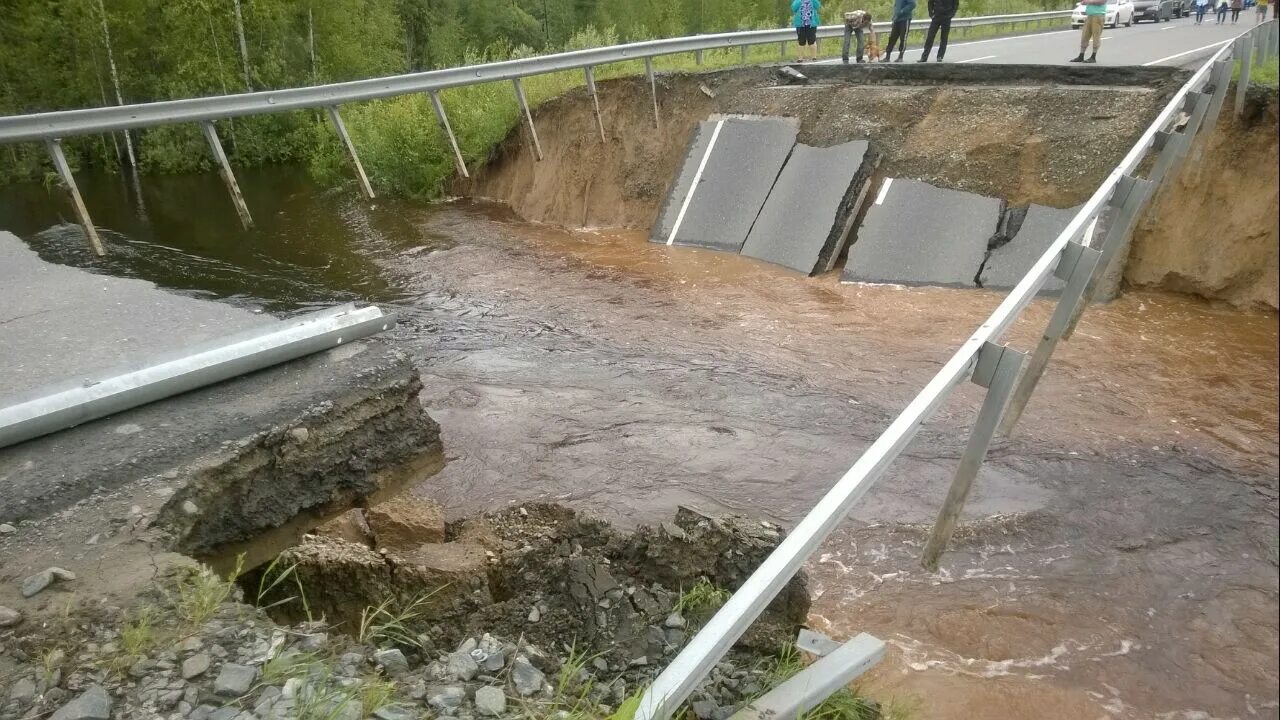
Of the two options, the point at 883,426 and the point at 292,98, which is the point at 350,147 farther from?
the point at 883,426

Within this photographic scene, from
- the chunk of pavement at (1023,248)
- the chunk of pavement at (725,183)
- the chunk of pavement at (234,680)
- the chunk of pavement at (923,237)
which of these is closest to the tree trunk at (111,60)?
the chunk of pavement at (725,183)

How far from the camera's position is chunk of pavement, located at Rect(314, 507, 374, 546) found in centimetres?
406

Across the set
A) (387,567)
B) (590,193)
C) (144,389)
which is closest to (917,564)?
(387,567)

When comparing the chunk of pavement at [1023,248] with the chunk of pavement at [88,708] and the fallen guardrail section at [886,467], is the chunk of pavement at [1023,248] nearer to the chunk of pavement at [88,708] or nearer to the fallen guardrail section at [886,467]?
the fallen guardrail section at [886,467]

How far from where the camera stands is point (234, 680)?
8.19 ft

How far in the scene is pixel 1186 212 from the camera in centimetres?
849

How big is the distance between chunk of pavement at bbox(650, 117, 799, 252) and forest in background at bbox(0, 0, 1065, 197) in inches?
141

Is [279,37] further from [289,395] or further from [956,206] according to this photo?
[289,395]

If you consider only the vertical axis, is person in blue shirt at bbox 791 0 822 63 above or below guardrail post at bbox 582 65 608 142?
above

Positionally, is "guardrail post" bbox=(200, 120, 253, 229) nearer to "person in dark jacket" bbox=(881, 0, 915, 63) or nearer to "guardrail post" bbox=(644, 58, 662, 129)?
"guardrail post" bbox=(644, 58, 662, 129)

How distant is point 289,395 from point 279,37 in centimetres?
2299

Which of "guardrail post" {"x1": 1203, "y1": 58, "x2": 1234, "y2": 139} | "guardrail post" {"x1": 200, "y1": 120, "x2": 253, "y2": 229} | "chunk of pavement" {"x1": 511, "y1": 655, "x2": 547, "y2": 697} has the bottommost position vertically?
"chunk of pavement" {"x1": 511, "y1": 655, "x2": 547, "y2": 697}

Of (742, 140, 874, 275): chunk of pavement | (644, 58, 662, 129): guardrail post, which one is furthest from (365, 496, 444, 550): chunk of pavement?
(644, 58, 662, 129): guardrail post

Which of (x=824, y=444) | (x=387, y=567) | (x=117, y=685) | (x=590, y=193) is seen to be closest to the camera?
(x=117, y=685)
